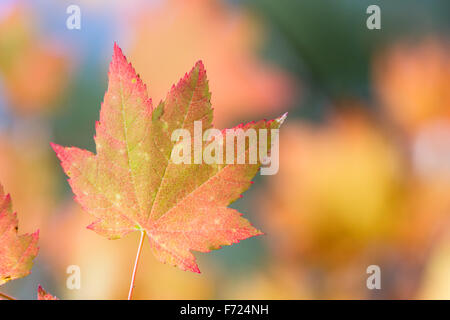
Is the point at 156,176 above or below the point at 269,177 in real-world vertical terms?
below

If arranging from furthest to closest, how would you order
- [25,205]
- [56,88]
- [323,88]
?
[323,88] → [56,88] → [25,205]

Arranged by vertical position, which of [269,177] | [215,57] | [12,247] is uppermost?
[215,57]

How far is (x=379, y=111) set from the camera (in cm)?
123

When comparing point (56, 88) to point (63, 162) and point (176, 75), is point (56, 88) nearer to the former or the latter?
point (176, 75)

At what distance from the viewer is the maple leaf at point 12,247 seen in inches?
7.6

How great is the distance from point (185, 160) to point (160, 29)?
3.03 feet

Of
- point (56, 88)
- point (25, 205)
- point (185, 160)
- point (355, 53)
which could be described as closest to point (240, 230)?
point (185, 160)

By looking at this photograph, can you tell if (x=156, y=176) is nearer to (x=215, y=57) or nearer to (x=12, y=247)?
(x=12, y=247)

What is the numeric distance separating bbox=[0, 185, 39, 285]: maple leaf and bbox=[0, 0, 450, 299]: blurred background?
75 cm

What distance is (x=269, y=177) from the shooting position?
3.53ft

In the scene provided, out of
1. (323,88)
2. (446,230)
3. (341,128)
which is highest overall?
(323,88)

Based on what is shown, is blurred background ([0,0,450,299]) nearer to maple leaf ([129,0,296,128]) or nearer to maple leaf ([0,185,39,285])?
maple leaf ([129,0,296,128])

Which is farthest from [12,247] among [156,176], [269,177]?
[269,177]

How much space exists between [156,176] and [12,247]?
80 millimetres
